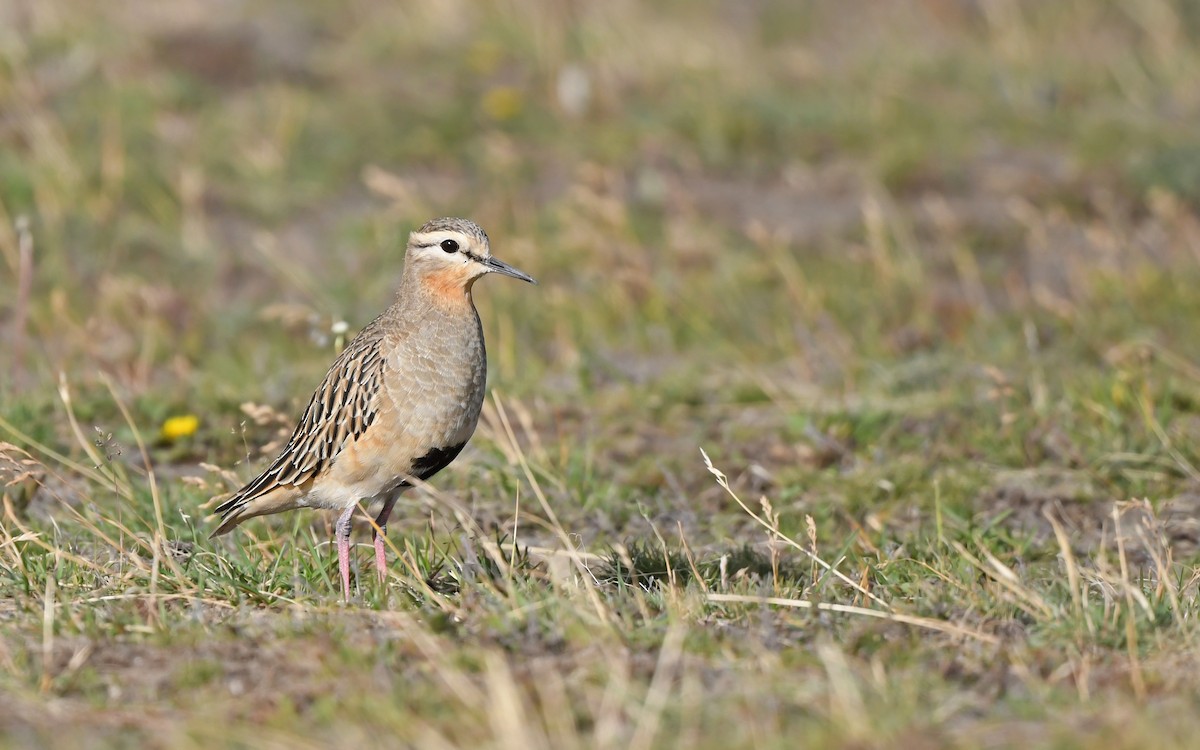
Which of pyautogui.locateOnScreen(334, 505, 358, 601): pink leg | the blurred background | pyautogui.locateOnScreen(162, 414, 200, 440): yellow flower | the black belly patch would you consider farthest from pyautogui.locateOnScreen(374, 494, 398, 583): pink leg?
pyautogui.locateOnScreen(162, 414, 200, 440): yellow flower

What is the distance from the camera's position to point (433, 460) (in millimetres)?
5750

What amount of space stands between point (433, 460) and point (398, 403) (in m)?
0.24

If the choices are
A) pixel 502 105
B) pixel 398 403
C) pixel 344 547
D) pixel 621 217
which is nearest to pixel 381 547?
pixel 344 547

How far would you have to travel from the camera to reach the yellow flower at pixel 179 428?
7531 mm

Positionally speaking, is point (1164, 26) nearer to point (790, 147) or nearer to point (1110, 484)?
point (790, 147)

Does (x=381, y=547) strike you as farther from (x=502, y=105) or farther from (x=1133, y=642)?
(x=502, y=105)

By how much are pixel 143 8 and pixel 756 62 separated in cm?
529

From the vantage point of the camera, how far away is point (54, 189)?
10.8 metres

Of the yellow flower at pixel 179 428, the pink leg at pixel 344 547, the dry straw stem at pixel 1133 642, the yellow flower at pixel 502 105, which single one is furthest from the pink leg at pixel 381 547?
the yellow flower at pixel 502 105

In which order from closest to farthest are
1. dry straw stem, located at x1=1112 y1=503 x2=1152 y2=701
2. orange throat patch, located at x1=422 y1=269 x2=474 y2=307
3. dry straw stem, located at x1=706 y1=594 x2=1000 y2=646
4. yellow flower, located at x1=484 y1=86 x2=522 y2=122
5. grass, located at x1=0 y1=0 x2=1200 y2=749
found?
dry straw stem, located at x1=1112 y1=503 x2=1152 y2=701 < grass, located at x1=0 y1=0 x2=1200 y2=749 < dry straw stem, located at x1=706 y1=594 x2=1000 y2=646 < orange throat patch, located at x1=422 y1=269 x2=474 y2=307 < yellow flower, located at x1=484 y1=86 x2=522 y2=122

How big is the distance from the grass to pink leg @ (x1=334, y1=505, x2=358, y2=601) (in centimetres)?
12

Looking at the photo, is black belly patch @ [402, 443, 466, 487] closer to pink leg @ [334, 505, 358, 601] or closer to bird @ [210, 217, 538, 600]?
bird @ [210, 217, 538, 600]

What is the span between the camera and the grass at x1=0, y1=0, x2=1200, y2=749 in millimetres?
4582

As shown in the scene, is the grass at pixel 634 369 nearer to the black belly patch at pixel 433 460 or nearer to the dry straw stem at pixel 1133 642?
the dry straw stem at pixel 1133 642
